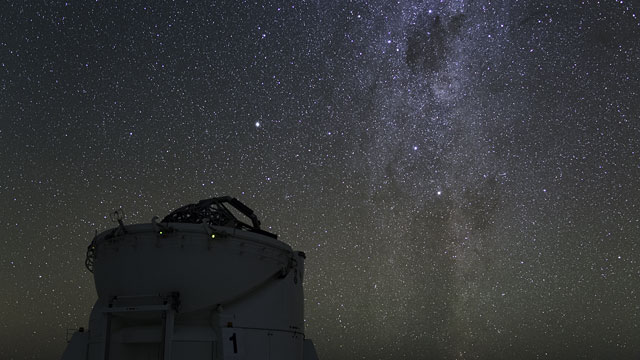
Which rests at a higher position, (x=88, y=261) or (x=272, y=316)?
(x=88, y=261)

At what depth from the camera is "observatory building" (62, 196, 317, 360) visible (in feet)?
45.9

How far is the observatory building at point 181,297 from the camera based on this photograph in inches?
551

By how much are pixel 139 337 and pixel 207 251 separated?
2.79 metres

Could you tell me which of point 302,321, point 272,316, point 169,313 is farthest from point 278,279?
point 169,313

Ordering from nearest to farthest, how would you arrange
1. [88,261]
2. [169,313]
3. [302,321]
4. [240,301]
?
[169,313] → [240,301] → [88,261] → [302,321]

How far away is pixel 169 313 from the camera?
540 inches

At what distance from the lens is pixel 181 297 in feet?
46.4

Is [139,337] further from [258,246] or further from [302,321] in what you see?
[302,321]

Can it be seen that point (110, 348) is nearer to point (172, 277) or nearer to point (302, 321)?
point (172, 277)

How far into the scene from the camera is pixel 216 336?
1416 cm

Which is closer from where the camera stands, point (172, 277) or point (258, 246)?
point (172, 277)

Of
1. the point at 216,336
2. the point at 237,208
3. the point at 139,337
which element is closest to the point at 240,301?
the point at 216,336

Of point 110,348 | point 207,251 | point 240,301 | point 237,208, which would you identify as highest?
point 237,208

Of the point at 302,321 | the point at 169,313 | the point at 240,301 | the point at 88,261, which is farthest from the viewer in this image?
the point at 302,321
